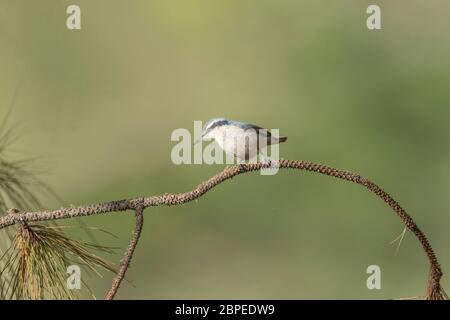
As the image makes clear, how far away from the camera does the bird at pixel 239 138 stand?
2.86 meters

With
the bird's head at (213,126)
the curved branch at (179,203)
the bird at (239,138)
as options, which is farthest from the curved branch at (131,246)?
the bird's head at (213,126)

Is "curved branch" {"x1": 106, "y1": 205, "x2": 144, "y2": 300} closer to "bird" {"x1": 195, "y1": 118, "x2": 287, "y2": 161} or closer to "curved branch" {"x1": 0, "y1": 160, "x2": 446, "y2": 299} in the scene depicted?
"curved branch" {"x1": 0, "y1": 160, "x2": 446, "y2": 299}

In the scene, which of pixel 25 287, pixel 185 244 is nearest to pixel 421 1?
pixel 185 244

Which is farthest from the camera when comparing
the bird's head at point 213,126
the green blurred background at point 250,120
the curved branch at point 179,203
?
the green blurred background at point 250,120

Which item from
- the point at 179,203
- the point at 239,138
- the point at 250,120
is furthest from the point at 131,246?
the point at 250,120

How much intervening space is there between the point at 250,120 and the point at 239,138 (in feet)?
18.9

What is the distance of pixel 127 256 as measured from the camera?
1.99m

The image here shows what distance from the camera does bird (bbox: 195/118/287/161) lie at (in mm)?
2857

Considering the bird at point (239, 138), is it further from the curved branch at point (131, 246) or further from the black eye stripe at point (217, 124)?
the curved branch at point (131, 246)

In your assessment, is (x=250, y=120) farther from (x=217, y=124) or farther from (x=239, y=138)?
(x=239, y=138)

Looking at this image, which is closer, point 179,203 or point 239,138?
point 179,203

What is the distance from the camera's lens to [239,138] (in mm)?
2854

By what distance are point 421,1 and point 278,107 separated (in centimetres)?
177

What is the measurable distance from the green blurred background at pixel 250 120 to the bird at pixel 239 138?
4699 millimetres
